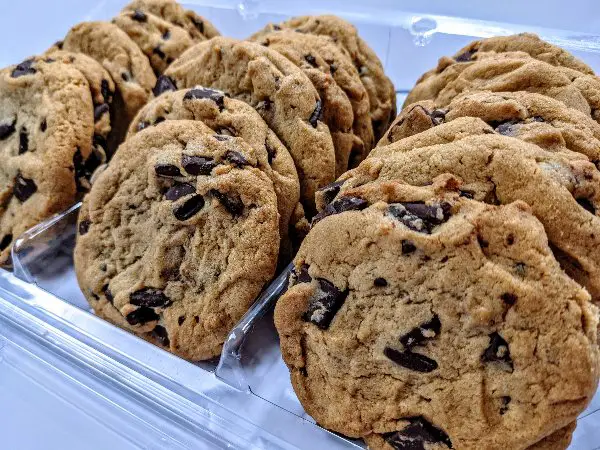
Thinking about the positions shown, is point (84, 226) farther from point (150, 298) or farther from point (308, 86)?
point (308, 86)

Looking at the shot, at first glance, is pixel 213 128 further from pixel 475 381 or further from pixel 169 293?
pixel 475 381

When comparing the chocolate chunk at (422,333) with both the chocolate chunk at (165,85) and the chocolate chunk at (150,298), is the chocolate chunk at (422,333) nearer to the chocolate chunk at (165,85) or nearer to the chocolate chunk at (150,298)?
the chocolate chunk at (150,298)

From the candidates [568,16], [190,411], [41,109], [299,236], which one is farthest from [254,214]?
[568,16]

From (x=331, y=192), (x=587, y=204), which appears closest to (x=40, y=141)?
(x=331, y=192)

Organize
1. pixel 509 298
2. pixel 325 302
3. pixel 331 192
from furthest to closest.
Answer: pixel 331 192
pixel 325 302
pixel 509 298

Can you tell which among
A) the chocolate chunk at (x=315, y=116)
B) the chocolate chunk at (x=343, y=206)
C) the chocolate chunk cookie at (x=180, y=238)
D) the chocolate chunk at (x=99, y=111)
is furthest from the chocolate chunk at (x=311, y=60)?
the chocolate chunk at (x=99, y=111)

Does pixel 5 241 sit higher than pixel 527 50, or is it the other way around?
pixel 527 50

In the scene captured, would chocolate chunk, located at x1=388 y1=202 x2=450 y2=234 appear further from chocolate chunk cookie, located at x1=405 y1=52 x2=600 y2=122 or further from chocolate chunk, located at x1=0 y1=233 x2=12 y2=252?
chocolate chunk, located at x1=0 y1=233 x2=12 y2=252
